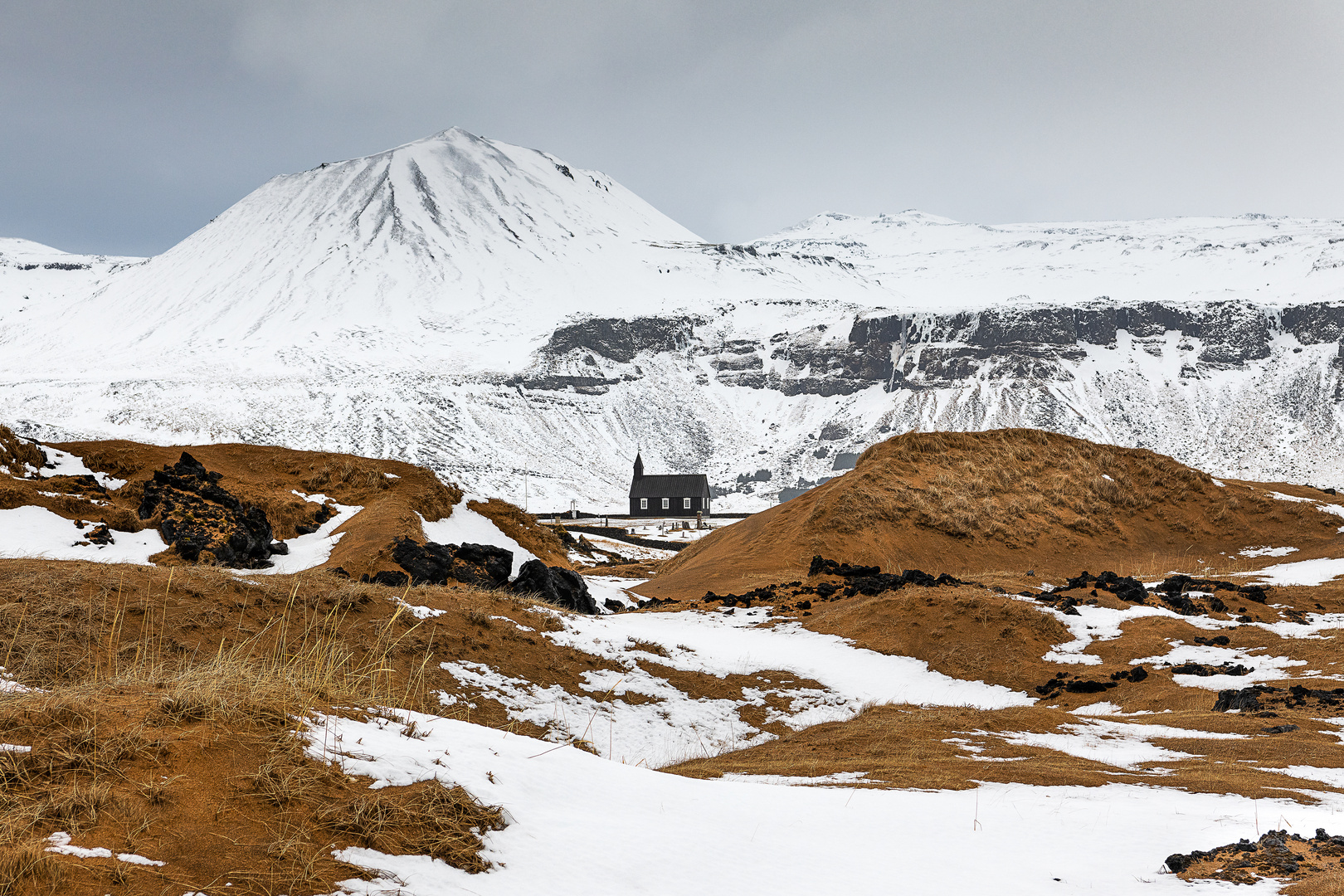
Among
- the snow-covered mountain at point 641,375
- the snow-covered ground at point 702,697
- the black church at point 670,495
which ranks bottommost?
the black church at point 670,495

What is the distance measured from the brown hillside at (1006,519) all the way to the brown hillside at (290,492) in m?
7.95

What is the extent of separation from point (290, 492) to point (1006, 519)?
85.2 ft

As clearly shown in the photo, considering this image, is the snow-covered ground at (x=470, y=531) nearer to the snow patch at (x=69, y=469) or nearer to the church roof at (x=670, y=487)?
the snow patch at (x=69, y=469)

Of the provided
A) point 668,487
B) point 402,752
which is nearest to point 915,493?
point 402,752

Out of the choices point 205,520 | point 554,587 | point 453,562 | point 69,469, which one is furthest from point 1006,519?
point 69,469

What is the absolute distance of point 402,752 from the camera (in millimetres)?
5289

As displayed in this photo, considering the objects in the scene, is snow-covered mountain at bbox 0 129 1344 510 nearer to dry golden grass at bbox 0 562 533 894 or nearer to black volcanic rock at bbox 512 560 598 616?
black volcanic rock at bbox 512 560 598 616

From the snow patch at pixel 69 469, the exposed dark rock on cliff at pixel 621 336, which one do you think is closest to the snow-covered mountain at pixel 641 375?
the exposed dark rock on cliff at pixel 621 336

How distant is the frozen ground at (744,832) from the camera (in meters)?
4.66

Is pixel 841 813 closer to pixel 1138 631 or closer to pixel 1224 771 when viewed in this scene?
pixel 1224 771

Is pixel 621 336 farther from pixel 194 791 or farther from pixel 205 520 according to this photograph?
pixel 194 791

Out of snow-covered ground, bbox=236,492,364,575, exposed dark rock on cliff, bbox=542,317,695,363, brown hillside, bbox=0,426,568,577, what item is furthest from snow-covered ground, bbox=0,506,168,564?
exposed dark rock on cliff, bbox=542,317,695,363

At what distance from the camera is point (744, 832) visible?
220 inches

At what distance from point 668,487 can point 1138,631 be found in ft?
236
